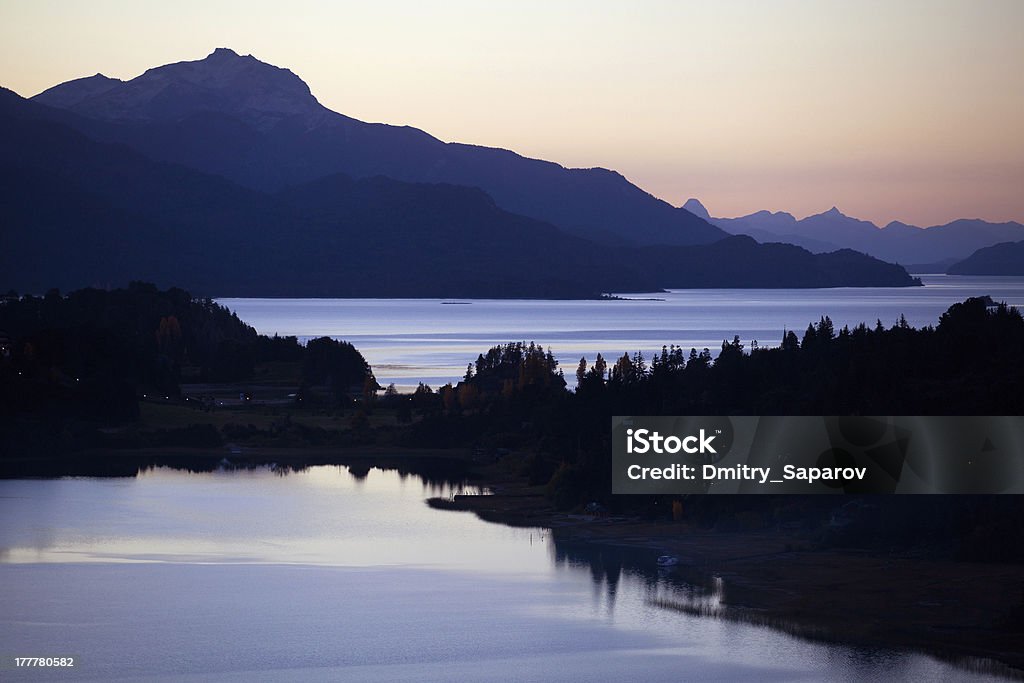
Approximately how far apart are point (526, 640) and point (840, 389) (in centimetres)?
1859

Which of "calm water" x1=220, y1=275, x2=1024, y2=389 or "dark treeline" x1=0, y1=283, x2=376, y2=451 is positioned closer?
"dark treeline" x1=0, y1=283, x2=376, y2=451

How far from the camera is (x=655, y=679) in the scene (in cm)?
3108

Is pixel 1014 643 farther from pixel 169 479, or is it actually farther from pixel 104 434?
pixel 104 434

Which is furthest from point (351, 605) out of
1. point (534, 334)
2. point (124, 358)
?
point (534, 334)

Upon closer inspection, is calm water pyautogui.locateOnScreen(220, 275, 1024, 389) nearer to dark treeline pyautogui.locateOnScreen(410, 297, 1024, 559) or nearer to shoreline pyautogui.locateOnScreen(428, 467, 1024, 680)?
dark treeline pyautogui.locateOnScreen(410, 297, 1024, 559)

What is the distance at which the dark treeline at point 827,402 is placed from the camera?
137ft

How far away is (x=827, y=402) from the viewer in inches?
1898

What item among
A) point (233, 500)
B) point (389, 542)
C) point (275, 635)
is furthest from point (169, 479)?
point (275, 635)

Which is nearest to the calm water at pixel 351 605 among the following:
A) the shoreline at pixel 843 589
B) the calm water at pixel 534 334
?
the shoreline at pixel 843 589

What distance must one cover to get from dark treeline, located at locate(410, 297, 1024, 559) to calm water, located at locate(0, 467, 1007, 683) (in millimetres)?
4746

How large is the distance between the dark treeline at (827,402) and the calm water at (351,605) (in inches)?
187

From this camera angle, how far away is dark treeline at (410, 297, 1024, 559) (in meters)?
41.7

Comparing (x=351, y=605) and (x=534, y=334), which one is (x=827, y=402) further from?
(x=534, y=334)

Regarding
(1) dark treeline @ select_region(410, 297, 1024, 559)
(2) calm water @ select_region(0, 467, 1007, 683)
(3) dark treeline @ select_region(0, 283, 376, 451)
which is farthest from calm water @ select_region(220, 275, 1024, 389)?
(2) calm water @ select_region(0, 467, 1007, 683)
